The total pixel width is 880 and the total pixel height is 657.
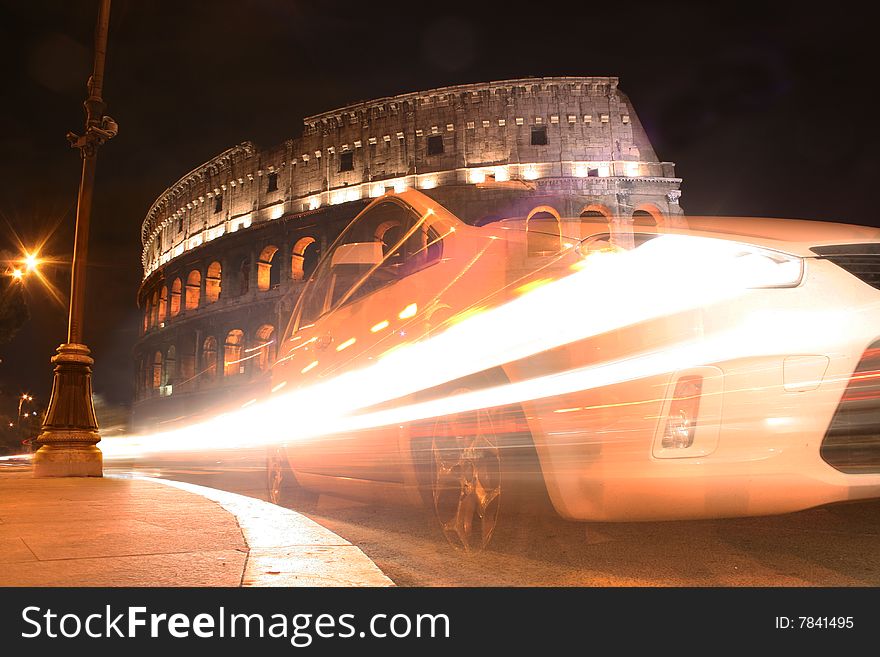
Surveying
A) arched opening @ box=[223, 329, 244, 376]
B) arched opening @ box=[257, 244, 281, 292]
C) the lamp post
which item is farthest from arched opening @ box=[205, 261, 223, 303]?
the lamp post

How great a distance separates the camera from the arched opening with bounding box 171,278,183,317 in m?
44.7

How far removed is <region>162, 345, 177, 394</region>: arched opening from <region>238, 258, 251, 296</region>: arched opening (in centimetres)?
714

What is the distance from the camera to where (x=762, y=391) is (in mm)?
2609

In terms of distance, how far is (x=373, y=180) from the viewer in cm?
3691

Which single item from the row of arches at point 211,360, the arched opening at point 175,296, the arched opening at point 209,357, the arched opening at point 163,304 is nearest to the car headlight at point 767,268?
the row of arches at point 211,360

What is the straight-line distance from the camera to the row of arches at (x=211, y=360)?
37625 mm

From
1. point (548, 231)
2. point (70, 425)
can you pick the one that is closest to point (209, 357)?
point (70, 425)

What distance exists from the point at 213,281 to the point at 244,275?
3.38m

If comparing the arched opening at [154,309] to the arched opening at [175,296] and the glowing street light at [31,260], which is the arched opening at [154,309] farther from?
the glowing street light at [31,260]

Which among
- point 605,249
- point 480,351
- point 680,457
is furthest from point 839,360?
point 480,351

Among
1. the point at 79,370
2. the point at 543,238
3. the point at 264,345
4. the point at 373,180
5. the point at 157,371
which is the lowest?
the point at 543,238

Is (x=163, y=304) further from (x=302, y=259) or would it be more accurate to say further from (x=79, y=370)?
(x=79, y=370)
